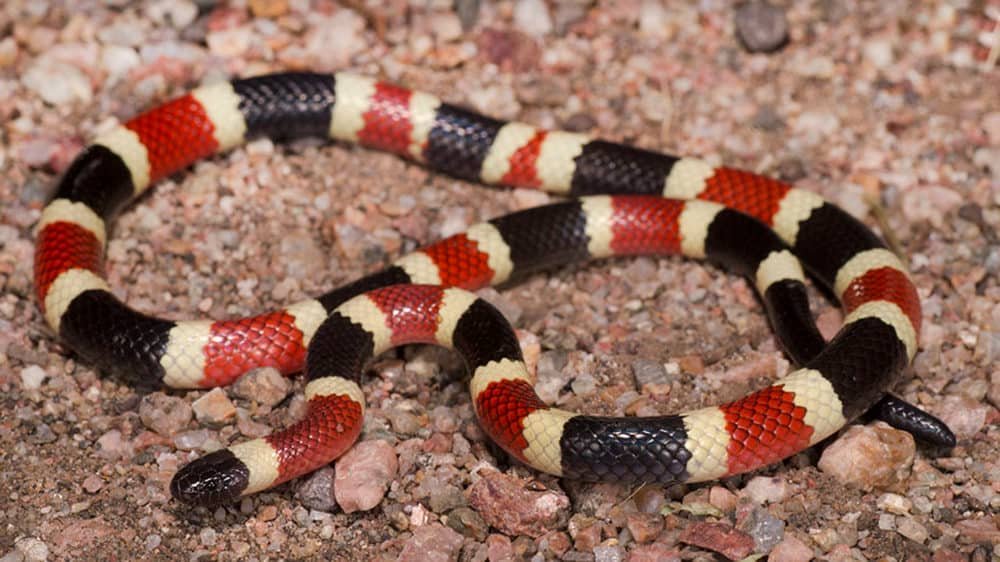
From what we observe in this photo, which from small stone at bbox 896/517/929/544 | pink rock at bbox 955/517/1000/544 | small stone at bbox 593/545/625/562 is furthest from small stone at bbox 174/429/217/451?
pink rock at bbox 955/517/1000/544

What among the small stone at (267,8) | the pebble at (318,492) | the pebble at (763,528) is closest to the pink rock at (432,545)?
the pebble at (318,492)

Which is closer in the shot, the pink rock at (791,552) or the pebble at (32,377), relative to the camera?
the pink rock at (791,552)

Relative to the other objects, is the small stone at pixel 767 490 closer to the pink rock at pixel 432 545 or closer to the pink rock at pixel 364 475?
the pink rock at pixel 432 545

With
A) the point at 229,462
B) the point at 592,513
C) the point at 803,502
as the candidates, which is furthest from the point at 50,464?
the point at 803,502

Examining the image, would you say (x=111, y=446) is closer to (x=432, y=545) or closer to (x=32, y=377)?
(x=32, y=377)

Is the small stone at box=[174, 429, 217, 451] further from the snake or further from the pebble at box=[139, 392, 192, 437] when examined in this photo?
the snake

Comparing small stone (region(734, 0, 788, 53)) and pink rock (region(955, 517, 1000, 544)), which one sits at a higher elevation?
small stone (region(734, 0, 788, 53))

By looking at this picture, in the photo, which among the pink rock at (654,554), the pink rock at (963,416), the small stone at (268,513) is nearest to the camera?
the pink rock at (654,554)
